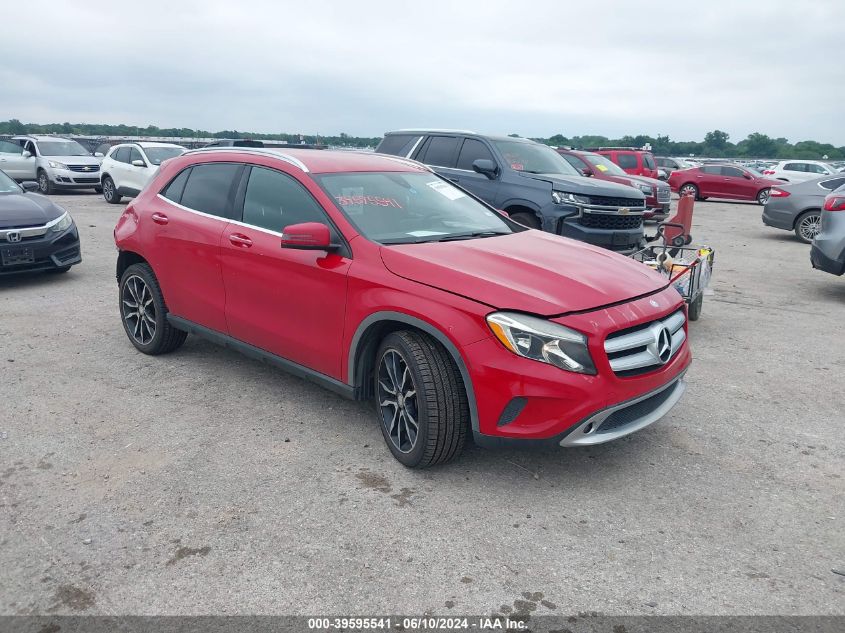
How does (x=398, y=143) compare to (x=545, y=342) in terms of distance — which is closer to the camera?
(x=545, y=342)

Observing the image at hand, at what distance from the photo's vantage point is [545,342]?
131 inches

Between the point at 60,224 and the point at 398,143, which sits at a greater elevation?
the point at 398,143

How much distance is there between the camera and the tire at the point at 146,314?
548 cm

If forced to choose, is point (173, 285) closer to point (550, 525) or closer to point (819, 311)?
point (550, 525)

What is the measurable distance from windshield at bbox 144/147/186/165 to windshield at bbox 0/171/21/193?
8515 millimetres

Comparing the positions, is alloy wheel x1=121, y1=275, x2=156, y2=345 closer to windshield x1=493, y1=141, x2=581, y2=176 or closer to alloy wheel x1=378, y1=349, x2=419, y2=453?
alloy wheel x1=378, y1=349, x2=419, y2=453

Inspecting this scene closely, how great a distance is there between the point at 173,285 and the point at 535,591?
369cm

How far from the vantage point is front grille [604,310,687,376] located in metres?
3.43

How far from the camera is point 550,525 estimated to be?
10.8ft

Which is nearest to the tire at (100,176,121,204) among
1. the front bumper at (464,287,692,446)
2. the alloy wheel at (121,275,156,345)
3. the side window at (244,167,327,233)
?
the alloy wheel at (121,275,156,345)

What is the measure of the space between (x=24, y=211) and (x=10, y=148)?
1552 centimetres

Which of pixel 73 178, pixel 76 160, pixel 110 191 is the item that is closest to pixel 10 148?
pixel 76 160

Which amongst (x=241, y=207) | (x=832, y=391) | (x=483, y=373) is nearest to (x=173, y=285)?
(x=241, y=207)

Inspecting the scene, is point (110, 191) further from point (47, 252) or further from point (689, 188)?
point (689, 188)
